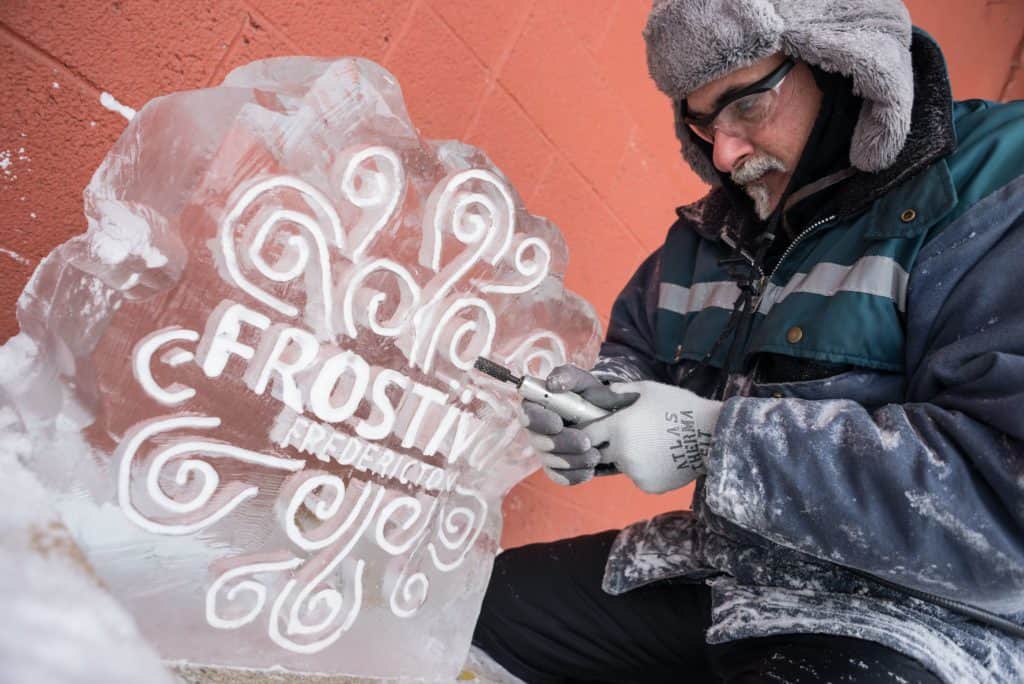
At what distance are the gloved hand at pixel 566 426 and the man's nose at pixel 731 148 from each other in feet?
1.28

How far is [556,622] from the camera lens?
120 cm

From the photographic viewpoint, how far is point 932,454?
0.78m

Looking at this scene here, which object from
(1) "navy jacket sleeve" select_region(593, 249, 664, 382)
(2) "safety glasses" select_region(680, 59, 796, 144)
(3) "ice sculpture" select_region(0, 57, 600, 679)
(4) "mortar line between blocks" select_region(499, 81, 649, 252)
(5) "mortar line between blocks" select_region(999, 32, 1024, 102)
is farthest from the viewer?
(5) "mortar line between blocks" select_region(999, 32, 1024, 102)

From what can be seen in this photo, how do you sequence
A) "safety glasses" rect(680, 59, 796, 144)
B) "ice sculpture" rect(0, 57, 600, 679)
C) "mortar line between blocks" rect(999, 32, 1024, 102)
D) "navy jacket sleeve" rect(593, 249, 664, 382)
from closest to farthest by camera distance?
1. "ice sculpture" rect(0, 57, 600, 679)
2. "safety glasses" rect(680, 59, 796, 144)
3. "navy jacket sleeve" rect(593, 249, 664, 382)
4. "mortar line between blocks" rect(999, 32, 1024, 102)

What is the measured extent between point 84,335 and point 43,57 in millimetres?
373

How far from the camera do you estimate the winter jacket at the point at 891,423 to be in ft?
2.52

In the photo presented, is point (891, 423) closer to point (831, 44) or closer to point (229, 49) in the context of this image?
point (831, 44)

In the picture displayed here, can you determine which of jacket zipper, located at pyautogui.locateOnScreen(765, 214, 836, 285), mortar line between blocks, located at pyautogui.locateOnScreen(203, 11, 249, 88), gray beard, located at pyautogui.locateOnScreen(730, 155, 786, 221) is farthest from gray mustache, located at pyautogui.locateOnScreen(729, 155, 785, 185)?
mortar line between blocks, located at pyautogui.locateOnScreen(203, 11, 249, 88)

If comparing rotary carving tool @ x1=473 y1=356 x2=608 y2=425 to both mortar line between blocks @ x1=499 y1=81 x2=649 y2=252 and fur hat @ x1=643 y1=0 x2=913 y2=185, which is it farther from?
mortar line between blocks @ x1=499 y1=81 x2=649 y2=252

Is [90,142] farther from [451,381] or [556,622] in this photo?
[556,622]

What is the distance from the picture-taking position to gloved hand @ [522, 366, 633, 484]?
0.93m

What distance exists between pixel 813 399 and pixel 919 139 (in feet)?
1.16

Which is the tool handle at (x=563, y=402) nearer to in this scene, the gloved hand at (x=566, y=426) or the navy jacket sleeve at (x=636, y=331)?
the gloved hand at (x=566, y=426)

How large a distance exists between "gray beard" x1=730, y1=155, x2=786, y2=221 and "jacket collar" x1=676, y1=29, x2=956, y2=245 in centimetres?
9
